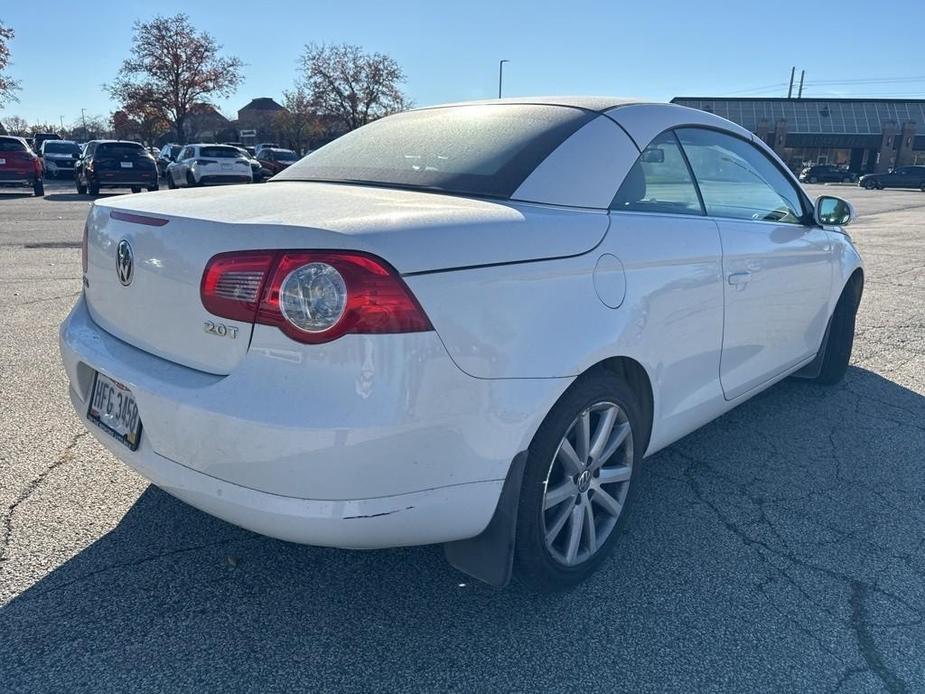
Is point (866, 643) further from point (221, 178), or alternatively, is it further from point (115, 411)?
point (221, 178)

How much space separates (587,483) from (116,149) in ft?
72.3

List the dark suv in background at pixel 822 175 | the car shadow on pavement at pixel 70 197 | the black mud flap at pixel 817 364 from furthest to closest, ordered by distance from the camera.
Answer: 1. the dark suv in background at pixel 822 175
2. the car shadow on pavement at pixel 70 197
3. the black mud flap at pixel 817 364

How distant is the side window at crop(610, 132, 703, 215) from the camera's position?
2.73 m

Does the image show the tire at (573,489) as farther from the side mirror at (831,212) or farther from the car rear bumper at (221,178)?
the car rear bumper at (221,178)

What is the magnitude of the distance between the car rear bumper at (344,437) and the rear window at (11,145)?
22.7m

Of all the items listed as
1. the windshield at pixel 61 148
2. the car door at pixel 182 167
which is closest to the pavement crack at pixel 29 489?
the car door at pixel 182 167

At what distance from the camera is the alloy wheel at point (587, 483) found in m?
2.45

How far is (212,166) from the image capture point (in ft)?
72.3

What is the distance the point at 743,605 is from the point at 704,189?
5.75 ft

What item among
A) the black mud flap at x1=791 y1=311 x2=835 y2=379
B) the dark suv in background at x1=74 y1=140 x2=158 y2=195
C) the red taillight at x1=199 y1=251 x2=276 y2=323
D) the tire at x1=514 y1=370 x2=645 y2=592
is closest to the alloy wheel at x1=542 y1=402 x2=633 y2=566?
the tire at x1=514 y1=370 x2=645 y2=592

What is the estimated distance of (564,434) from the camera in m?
2.33

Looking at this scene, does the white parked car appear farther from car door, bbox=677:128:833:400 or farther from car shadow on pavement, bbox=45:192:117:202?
car door, bbox=677:128:833:400

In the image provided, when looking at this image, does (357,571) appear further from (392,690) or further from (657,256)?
(657,256)

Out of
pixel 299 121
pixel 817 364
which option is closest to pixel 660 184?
pixel 817 364
